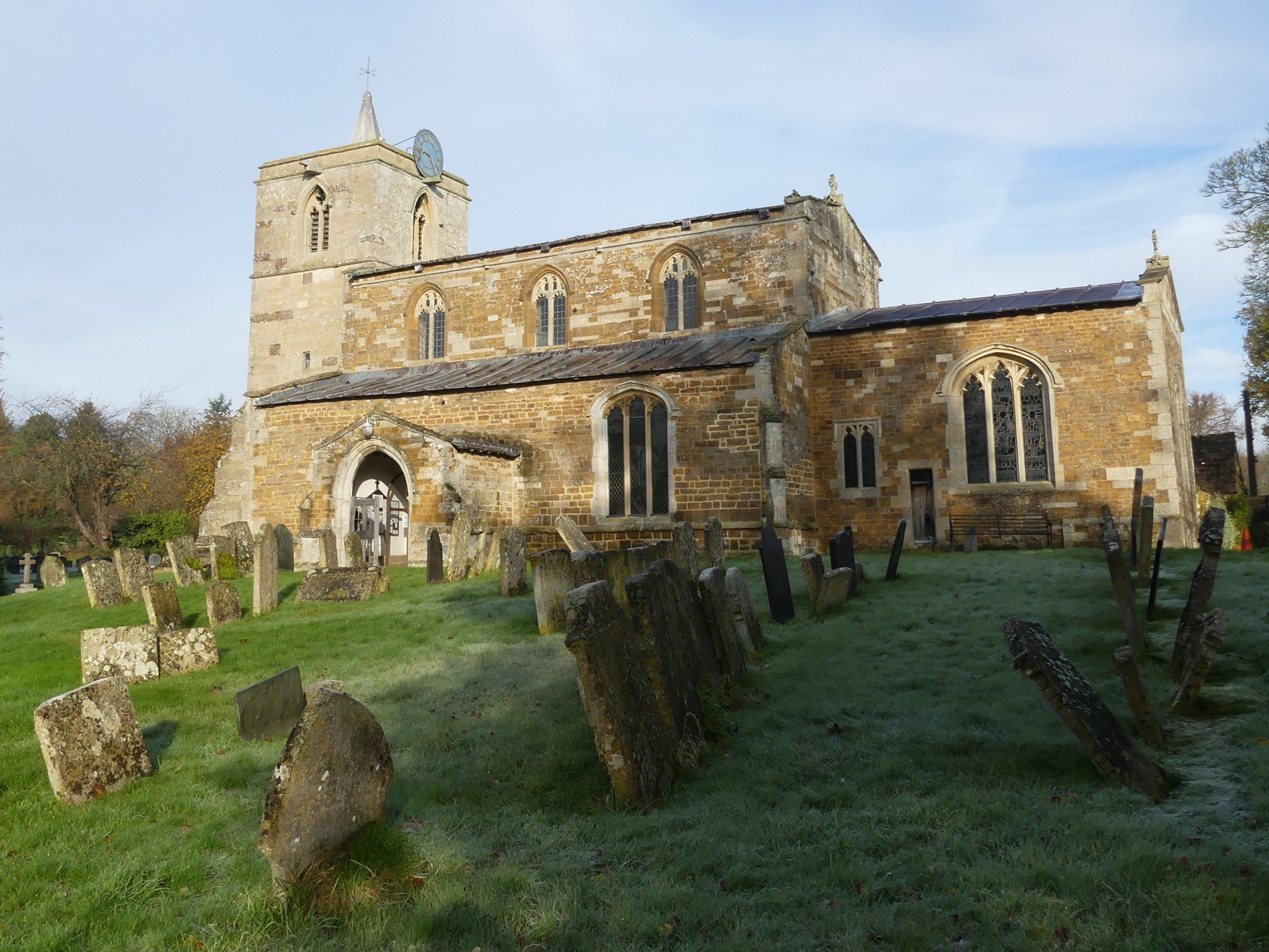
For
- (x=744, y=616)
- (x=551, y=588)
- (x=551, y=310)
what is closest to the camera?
(x=744, y=616)

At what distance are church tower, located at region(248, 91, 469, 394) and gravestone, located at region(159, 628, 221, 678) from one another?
1955 centimetres

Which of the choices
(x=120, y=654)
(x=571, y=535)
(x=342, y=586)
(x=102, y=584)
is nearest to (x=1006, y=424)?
(x=571, y=535)

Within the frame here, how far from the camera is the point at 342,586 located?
12617mm

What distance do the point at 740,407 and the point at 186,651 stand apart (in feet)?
39.8

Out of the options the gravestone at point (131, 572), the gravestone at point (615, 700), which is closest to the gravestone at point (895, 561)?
the gravestone at point (615, 700)

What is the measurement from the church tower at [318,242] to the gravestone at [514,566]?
55.0 feet

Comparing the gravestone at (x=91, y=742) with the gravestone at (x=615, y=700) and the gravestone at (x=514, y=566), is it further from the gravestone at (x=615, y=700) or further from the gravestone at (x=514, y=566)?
the gravestone at (x=514, y=566)

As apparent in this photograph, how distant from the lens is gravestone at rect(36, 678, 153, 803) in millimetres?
4863

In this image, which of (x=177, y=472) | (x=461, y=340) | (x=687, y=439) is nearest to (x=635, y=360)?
(x=687, y=439)

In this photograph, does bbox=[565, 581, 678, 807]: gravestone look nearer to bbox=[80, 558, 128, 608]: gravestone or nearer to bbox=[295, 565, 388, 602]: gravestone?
bbox=[295, 565, 388, 602]: gravestone

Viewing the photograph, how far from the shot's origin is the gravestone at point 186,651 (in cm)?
795

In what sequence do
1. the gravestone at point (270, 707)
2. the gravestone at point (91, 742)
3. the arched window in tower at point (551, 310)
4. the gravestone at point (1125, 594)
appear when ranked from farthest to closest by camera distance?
the arched window in tower at point (551, 310) < the gravestone at point (1125, 594) < the gravestone at point (270, 707) < the gravestone at point (91, 742)

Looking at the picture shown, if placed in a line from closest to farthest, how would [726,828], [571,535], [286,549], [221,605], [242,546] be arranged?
1. [726,828]
2. [221,605]
3. [571,535]
4. [242,546]
5. [286,549]

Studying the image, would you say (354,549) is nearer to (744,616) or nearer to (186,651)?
(186,651)
